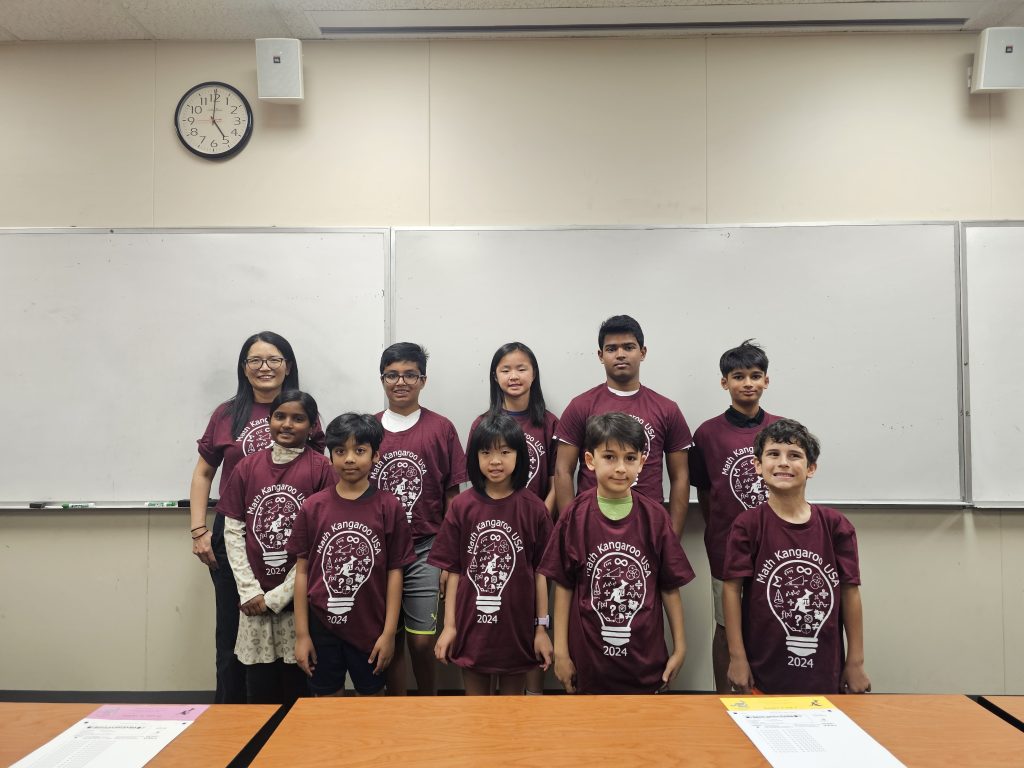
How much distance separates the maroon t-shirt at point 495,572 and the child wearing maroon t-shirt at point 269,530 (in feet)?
1.81

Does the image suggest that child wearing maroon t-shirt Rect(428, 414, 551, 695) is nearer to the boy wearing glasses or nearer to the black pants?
the boy wearing glasses

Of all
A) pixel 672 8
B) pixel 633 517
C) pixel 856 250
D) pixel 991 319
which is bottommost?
pixel 633 517

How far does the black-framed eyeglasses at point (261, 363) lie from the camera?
2.35 metres

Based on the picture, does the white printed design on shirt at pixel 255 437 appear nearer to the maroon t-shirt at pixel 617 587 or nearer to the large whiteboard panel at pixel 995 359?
the maroon t-shirt at pixel 617 587

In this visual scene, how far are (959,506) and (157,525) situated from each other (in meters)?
3.61

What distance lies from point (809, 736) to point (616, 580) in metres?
0.66

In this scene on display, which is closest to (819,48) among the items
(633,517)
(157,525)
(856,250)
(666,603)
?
(856,250)

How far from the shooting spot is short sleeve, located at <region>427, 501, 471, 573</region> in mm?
1857

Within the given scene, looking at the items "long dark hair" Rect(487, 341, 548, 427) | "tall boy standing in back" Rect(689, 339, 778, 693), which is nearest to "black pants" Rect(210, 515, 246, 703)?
"long dark hair" Rect(487, 341, 548, 427)

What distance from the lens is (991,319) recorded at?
2631 millimetres

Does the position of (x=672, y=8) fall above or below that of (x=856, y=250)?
above

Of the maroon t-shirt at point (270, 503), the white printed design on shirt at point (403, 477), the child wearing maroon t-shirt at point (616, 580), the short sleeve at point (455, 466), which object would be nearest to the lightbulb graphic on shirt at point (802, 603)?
the child wearing maroon t-shirt at point (616, 580)

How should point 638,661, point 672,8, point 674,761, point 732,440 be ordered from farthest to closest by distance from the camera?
point 672,8 < point 732,440 < point 638,661 < point 674,761

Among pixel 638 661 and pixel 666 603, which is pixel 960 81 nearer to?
pixel 666 603
